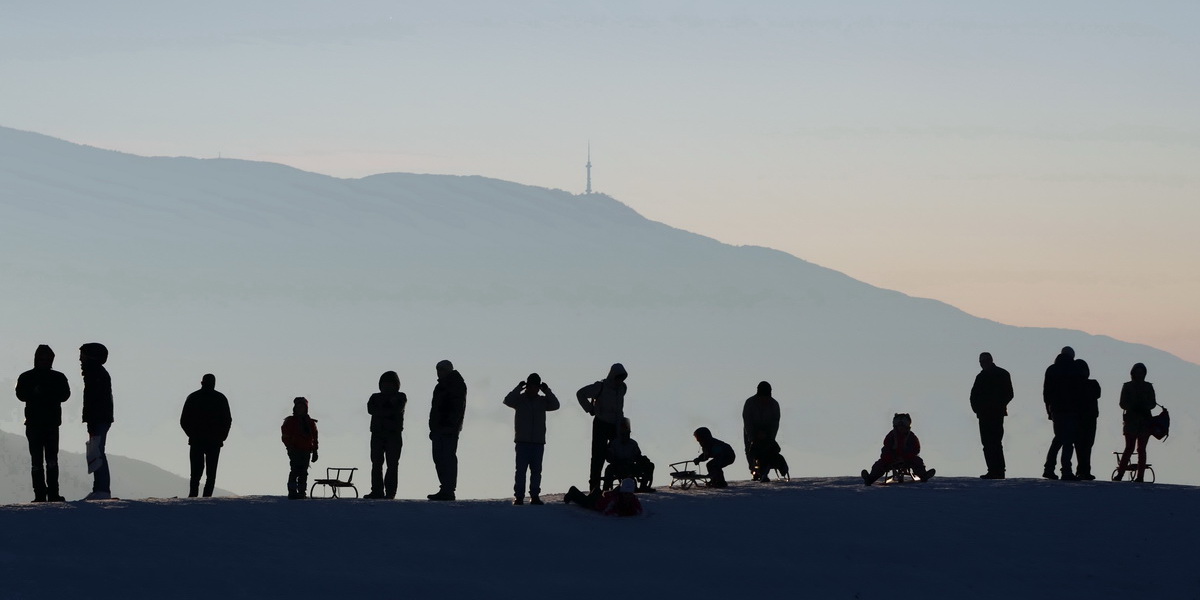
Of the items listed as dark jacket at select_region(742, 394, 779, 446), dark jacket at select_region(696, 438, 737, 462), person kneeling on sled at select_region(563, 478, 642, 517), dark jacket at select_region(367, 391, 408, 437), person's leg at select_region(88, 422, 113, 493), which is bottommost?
person kneeling on sled at select_region(563, 478, 642, 517)

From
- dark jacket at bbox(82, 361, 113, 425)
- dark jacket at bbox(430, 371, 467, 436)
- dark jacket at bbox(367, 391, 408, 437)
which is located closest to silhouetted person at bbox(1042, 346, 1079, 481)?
dark jacket at bbox(430, 371, 467, 436)

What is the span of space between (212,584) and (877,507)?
9.45 meters

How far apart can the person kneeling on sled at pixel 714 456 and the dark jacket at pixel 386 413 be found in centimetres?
433

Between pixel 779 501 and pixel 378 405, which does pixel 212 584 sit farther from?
pixel 779 501

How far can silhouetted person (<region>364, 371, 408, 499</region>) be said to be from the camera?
71.6 ft

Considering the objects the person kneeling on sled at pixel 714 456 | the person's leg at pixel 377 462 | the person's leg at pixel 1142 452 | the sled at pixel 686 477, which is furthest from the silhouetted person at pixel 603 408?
the person's leg at pixel 1142 452

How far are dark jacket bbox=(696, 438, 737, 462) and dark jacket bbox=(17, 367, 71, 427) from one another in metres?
8.77

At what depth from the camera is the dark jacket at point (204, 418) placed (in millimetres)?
21203

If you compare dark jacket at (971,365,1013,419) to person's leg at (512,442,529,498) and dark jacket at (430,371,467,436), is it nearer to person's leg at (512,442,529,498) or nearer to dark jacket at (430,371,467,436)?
person's leg at (512,442,529,498)

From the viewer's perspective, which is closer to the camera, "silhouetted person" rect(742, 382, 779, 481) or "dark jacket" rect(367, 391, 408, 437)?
"dark jacket" rect(367, 391, 408, 437)

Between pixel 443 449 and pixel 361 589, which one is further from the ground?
pixel 443 449

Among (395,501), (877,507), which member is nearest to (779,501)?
(877,507)

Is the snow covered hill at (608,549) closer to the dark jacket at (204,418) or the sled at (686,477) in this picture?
the sled at (686,477)

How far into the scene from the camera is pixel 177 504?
60.1ft
